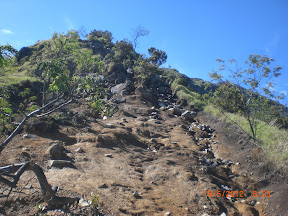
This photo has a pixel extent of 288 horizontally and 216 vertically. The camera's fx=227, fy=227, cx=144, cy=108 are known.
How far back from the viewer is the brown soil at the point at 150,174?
461cm

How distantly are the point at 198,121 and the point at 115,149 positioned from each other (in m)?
8.26

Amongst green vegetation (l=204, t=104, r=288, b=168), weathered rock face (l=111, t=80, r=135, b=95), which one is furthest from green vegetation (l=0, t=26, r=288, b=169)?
weathered rock face (l=111, t=80, r=135, b=95)

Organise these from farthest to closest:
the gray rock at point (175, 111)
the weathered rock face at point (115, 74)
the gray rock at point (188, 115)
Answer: the weathered rock face at point (115, 74) < the gray rock at point (175, 111) < the gray rock at point (188, 115)

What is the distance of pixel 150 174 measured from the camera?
21.3ft

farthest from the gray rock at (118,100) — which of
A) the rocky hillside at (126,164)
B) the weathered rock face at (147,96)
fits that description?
the rocky hillside at (126,164)

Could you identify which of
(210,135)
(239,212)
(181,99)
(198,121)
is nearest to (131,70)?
(181,99)

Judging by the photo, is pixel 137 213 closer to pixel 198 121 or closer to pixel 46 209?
pixel 46 209

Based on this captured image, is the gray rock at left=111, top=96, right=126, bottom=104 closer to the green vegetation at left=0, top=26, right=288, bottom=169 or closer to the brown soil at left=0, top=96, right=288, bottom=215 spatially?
the green vegetation at left=0, top=26, right=288, bottom=169

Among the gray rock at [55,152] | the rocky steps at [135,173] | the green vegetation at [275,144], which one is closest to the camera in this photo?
the rocky steps at [135,173]

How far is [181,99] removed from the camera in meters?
18.6

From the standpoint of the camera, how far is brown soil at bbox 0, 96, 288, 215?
181 inches
